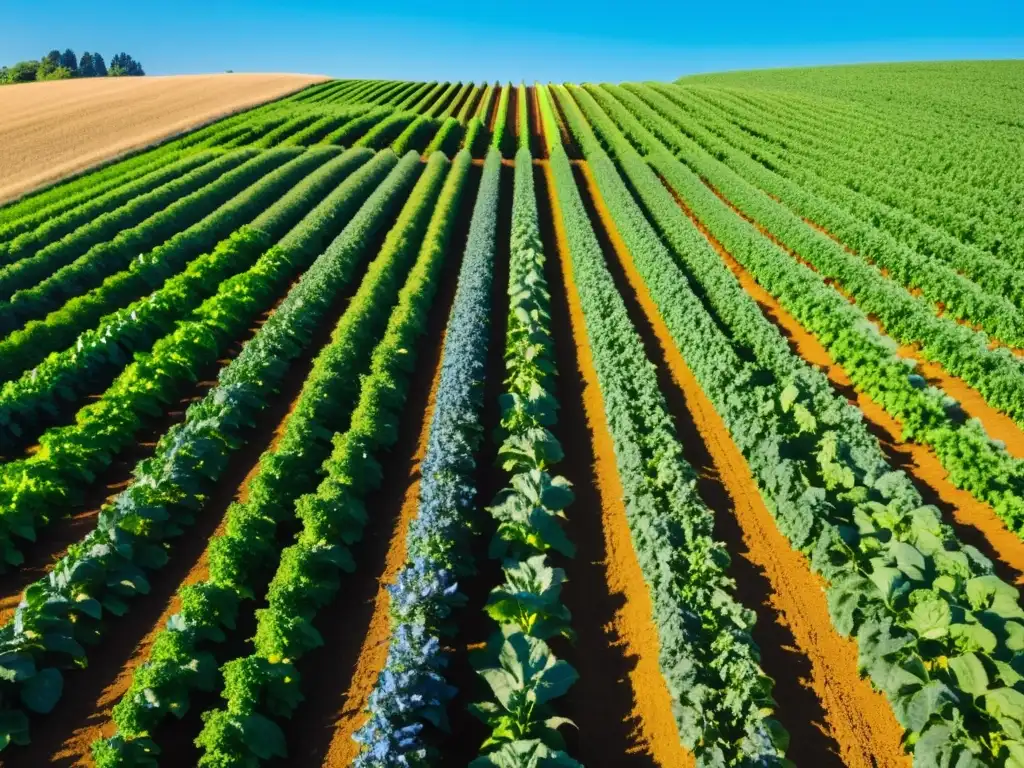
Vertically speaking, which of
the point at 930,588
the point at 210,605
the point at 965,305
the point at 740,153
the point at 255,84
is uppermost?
the point at 255,84

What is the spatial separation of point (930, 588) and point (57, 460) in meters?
17.0

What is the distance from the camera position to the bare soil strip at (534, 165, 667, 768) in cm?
822

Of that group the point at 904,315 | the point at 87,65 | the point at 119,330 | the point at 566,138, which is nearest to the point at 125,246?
the point at 119,330

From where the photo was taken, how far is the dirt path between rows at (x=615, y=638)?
27.0 feet

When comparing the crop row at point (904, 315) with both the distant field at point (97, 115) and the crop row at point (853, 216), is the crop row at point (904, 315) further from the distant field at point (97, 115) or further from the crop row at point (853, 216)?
the distant field at point (97, 115)

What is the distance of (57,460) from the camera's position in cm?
1230

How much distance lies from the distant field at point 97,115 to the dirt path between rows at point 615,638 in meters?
40.8

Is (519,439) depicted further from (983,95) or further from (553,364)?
(983,95)

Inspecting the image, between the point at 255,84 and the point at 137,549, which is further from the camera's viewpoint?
Result: the point at 255,84

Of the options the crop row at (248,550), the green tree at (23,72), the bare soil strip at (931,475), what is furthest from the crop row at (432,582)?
the green tree at (23,72)

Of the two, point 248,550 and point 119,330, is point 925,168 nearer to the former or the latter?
point 248,550

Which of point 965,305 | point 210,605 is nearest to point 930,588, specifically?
point 210,605

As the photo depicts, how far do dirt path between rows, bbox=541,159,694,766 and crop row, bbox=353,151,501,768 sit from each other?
7.19 ft

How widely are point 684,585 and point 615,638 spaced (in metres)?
1.47
